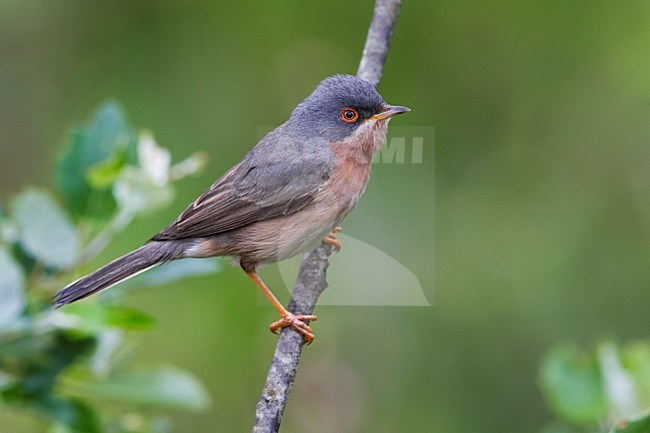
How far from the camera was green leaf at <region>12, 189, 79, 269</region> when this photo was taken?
303cm

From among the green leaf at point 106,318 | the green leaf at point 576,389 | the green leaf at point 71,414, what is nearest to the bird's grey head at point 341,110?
the green leaf at point 576,389

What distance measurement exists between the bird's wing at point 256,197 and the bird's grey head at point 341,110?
0.91ft

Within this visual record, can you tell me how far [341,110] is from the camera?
4.86 metres

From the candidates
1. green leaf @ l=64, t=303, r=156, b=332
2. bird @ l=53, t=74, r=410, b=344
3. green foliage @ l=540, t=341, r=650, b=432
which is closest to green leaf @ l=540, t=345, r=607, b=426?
green foliage @ l=540, t=341, r=650, b=432

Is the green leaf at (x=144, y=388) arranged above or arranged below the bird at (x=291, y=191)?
below

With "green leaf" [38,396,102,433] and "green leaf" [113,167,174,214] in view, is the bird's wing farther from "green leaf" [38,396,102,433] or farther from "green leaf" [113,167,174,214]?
"green leaf" [38,396,102,433]

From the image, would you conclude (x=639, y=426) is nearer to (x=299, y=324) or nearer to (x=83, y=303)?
(x=83, y=303)

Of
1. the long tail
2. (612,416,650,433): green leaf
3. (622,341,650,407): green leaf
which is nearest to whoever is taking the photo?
(612,416,650,433): green leaf

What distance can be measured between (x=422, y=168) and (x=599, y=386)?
3.47 meters

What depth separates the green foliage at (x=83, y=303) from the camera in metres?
2.89

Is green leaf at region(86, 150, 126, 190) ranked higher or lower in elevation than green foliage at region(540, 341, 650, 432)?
higher

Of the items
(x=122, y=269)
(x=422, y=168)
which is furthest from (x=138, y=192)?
(x=422, y=168)
